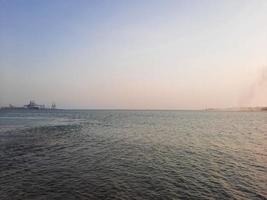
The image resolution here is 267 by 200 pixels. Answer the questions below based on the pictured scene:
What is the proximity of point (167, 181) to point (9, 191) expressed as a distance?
10.6m

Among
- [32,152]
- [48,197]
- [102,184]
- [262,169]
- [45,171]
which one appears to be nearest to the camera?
[48,197]

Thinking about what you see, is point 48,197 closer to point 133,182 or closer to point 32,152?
point 133,182

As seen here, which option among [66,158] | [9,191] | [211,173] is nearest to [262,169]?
[211,173]

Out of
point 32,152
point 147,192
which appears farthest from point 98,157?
point 147,192

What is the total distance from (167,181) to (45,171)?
9.88m

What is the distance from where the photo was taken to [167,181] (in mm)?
20094

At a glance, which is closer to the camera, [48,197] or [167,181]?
[48,197]

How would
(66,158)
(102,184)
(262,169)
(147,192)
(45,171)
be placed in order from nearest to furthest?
(147,192) → (102,184) → (45,171) → (262,169) → (66,158)

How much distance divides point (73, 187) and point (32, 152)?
14.9 m

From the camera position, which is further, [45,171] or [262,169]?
[262,169]

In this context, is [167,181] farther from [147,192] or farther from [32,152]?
[32,152]

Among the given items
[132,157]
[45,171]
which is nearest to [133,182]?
[45,171]

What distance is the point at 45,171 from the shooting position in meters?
22.3

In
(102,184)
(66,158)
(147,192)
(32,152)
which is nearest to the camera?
(147,192)
